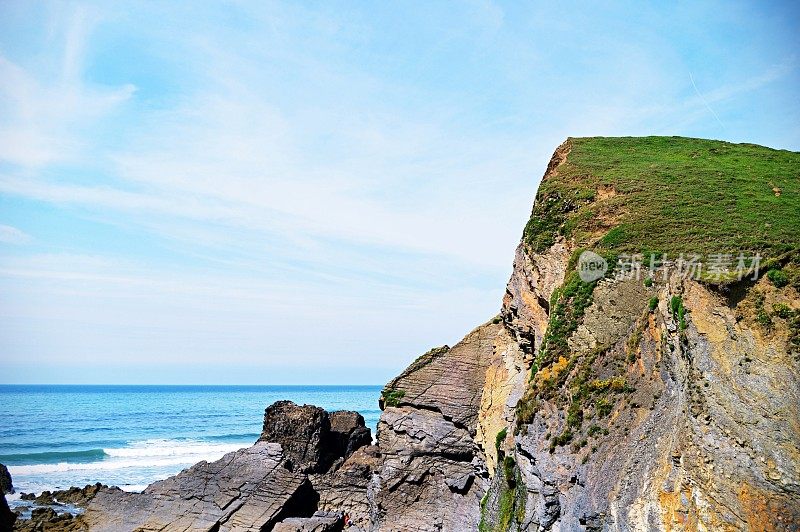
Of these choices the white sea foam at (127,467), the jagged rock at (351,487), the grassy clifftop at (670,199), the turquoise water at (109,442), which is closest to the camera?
the grassy clifftop at (670,199)

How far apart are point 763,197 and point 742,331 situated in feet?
32.4

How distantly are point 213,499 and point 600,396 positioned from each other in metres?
17.8

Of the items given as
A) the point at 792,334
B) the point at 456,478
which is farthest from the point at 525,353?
the point at 792,334

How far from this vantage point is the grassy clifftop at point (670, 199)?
18703 mm

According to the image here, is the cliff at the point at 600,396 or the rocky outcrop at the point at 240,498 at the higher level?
the cliff at the point at 600,396

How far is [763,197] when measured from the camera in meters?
21.6

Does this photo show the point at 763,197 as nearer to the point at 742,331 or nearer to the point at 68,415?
the point at 742,331

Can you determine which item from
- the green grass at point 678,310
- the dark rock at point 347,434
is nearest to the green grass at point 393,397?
the dark rock at point 347,434

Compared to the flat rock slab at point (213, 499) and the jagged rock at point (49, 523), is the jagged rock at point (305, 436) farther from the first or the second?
the jagged rock at point (49, 523)

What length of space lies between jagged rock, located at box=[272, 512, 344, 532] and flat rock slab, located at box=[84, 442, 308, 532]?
590mm

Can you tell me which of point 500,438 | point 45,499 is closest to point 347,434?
point 45,499

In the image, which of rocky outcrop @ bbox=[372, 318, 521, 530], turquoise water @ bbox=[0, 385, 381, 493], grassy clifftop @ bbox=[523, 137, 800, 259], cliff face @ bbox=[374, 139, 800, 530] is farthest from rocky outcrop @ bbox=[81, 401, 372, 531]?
grassy clifftop @ bbox=[523, 137, 800, 259]

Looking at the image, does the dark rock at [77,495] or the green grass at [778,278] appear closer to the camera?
the green grass at [778,278]

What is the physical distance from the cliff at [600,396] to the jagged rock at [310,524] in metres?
0.11
